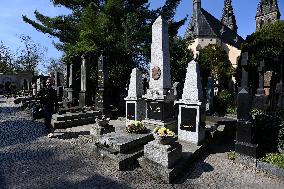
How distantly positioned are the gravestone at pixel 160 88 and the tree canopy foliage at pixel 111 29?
824 cm

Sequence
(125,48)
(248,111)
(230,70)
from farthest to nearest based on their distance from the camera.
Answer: (230,70) < (125,48) < (248,111)

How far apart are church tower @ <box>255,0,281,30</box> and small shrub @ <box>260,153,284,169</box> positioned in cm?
6848

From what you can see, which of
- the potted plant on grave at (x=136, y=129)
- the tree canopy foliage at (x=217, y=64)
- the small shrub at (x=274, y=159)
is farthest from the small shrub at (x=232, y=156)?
the tree canopy foliage at (x=217, y=64)

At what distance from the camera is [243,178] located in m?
6.43

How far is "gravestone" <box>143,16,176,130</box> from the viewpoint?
988 cm

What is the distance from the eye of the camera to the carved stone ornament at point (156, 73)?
33.5 ft

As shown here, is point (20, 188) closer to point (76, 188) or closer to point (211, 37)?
point (76, 188)

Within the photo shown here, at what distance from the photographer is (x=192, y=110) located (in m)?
8.52

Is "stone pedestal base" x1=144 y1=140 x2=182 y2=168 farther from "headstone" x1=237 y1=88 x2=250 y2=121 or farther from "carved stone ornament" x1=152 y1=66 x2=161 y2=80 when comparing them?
"carved stone ornament" x1=152 y1=66 x2=161 y2=80

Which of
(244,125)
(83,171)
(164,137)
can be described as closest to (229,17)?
(244,125)

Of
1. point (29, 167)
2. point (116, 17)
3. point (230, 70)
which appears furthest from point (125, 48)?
point (230, 70)

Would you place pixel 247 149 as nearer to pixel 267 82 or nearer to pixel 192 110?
pixel 192 110

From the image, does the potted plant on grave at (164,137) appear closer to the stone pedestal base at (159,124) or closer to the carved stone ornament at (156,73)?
the stone pedestal base at (159,124)

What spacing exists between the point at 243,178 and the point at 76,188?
4.26m
